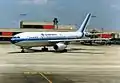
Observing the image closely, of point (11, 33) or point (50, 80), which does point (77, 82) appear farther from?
point (11, 33)

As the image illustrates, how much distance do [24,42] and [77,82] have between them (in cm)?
4144

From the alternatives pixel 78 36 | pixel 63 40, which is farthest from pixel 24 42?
pixel 78 36

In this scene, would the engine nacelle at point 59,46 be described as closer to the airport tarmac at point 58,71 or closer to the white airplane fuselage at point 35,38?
the white airplane fuselage at point 35,38

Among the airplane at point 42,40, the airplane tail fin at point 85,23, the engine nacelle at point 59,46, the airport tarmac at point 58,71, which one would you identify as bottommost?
the airport tarmac at point 58,71

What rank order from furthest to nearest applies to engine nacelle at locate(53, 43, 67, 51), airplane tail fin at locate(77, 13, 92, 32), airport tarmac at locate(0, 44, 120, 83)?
1. airplane tail fin at locate(77, 13, 92, 32)
2. engine nacelle at locate(53, 43, 67, 51)
3. airport tarmac at locate(0, 44, 120, 83)

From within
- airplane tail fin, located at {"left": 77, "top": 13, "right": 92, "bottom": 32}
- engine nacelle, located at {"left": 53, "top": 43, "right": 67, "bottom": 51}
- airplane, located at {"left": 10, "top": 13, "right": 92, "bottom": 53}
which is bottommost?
engine nacelle, located at {"left": 53, "top": 43, "right": 67, "bottom": 51}

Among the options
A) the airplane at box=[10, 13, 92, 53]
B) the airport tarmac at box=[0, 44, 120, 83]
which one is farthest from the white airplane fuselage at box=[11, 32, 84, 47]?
the airport tarmac at box=[0, 44, 120, 83]

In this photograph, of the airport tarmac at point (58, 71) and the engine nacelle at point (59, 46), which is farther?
the engine nacelle at point (59, 46)

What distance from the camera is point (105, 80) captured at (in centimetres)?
2728

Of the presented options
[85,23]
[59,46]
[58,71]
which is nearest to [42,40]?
[59,46]

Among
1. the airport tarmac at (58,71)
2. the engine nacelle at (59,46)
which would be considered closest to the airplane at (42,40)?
the engine nacelle at (59,46)

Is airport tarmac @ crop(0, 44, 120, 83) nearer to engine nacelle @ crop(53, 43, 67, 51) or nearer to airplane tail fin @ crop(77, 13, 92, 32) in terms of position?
engine nacelle @ crop(53, 43, 67, 51)

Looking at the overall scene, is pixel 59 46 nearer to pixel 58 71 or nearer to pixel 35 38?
pixel 35 38

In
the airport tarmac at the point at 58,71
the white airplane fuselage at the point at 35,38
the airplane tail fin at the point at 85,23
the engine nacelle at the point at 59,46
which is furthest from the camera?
the airplane tail fin at the point at 85,23
